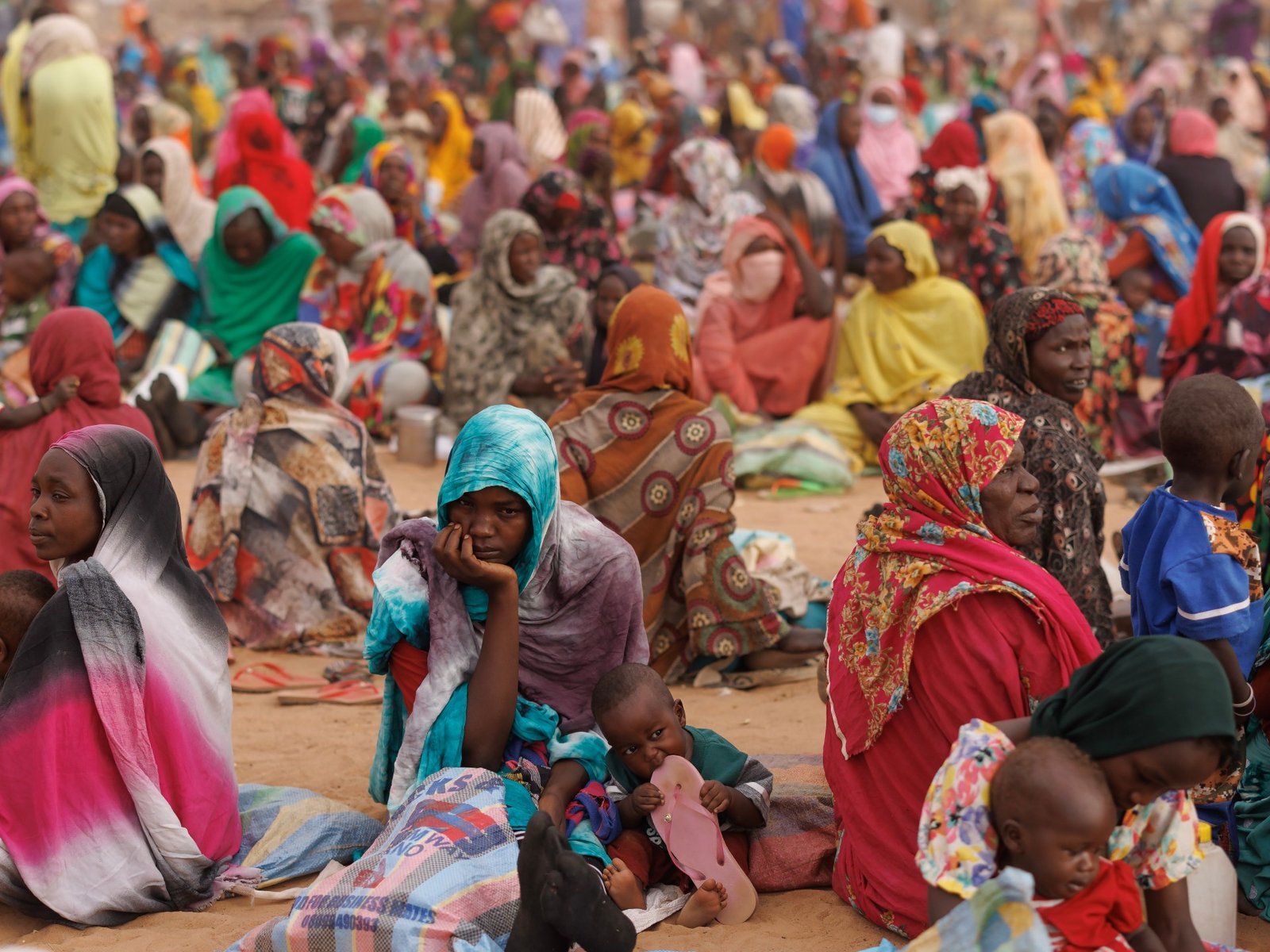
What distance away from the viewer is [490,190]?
Answer: 13.4 metres

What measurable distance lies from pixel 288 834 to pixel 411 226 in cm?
743

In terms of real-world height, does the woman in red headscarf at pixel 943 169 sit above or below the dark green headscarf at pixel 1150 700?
above

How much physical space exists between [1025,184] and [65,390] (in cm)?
876

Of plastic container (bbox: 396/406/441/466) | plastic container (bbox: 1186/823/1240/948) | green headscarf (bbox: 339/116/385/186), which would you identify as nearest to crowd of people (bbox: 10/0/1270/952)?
plastic container (bbox: 1186/823/1240/948)

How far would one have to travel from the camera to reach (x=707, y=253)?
11.4m

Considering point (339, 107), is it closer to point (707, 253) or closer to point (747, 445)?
point (707, 253)

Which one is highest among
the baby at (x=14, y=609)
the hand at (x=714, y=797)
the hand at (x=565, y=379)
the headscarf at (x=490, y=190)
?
the headscarf at (x=490, y=190)

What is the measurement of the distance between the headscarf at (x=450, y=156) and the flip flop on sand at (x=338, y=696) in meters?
11.6

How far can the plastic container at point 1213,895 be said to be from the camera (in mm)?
3404

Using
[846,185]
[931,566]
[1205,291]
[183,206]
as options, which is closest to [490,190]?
[846,185]

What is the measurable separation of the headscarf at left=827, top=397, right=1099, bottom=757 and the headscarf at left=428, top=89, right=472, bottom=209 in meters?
13.5

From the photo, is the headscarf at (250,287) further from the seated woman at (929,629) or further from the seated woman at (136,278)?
the seated woman at (929,629)

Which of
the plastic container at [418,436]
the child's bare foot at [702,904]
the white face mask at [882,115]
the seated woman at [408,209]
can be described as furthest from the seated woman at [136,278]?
the white face mask at [882,115]

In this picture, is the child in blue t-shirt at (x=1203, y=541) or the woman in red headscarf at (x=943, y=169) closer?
the child in blue t-shirt at (x=1203, y=541)
